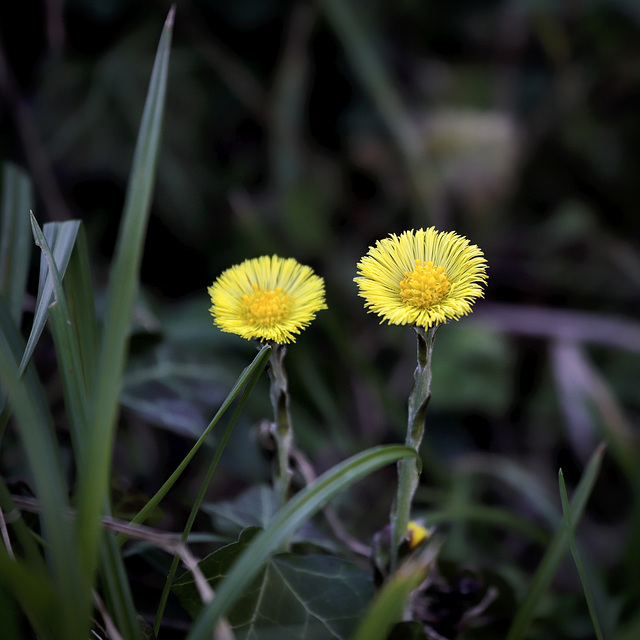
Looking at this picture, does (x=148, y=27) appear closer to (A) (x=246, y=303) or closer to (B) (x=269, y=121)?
(B) (x=269, y=121)

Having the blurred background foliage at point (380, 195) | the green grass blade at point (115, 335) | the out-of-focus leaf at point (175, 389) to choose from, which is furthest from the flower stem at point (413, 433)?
the blurred background foliage at point (380, 195)

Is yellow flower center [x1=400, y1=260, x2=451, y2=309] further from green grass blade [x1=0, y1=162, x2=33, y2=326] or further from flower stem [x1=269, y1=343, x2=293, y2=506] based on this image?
green grass blade [x1=0, y1=162, x2=33, y2=326]

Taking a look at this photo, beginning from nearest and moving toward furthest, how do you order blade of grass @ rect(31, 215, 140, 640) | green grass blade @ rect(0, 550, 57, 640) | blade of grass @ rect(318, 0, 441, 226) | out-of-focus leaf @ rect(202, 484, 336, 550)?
green grass blade @ rect(0, 550, 57, 640) < blade of grass @ rect(31, 215, 140, 640) < out-of-focus leaf @ rect(202, 484, 336, 550) < blade of grass @ rect(318, 0, 441, 226)

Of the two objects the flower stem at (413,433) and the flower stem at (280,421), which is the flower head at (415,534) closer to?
the flower stem at (413,433)

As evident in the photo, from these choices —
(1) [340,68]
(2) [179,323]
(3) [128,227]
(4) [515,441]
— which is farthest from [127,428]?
(1) [340,68]

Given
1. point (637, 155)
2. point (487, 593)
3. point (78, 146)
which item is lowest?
point (487, 593)

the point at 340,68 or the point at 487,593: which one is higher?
the point at 340,68

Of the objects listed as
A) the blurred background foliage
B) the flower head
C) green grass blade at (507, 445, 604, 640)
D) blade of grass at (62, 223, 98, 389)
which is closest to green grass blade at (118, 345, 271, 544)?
blade of grass at (62, 223, 98, 389)
